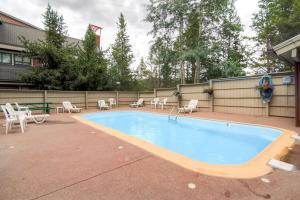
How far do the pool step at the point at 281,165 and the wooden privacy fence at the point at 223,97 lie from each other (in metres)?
5.36

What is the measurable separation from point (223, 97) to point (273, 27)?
34.9ft

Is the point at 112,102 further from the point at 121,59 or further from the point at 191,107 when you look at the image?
the point at 121,59

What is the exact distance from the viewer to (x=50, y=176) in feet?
7.76

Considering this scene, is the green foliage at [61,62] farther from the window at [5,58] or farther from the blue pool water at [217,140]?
the blue pool water at [217,140]

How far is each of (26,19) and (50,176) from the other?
859 inches

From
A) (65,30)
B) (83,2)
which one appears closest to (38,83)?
(65,30)

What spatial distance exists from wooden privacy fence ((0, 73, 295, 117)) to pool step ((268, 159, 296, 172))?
5357 mm

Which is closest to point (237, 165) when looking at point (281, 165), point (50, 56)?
point (281, 165)

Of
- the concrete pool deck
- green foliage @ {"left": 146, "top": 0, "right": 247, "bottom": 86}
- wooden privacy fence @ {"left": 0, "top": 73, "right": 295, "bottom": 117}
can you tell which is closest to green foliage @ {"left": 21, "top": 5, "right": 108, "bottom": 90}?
wooden privacy fence @ {"left": 0, "top": 73, "right": 295, "bottom": 117}

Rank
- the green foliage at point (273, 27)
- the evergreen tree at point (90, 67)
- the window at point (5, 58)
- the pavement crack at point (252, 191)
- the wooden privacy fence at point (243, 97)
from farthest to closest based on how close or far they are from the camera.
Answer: the evergreen tree at point (90, 67) → the window at point (5, 58) → the green foliage at point (273, 27) → the wooden privacy fence at point (243, 97) → the pavement crack at point (252, 191)

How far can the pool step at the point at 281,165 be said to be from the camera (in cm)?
252

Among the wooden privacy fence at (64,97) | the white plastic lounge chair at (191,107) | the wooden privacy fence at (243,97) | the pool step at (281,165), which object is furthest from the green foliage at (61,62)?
the pool step at (281,165)

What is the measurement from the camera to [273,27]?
1480 centimetres

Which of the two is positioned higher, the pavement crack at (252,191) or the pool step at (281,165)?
the pool step at (281,165)
